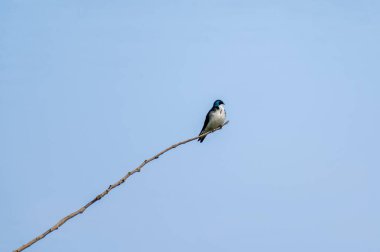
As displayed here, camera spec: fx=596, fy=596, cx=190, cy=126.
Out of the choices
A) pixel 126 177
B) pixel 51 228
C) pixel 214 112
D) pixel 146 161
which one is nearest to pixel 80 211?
pixel 51 228

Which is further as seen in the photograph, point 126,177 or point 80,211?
point 126,177

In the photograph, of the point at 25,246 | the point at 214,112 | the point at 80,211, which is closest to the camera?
the point at 25,246

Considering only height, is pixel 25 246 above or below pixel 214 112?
below

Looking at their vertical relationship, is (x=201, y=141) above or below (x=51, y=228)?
above

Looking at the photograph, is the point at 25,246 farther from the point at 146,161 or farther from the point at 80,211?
the point at 146,161

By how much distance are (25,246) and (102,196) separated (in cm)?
34

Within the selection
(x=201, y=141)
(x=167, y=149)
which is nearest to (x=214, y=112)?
(x=201, y=141)

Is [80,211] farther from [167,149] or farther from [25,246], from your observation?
[167,149]

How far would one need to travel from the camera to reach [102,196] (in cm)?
206

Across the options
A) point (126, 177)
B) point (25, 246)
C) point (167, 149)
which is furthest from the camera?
point (167, 149)

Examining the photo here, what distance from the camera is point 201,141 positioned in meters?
15.4

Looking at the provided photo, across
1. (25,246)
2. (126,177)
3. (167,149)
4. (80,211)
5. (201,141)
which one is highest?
(201,141)

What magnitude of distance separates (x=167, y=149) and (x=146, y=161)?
214 mm

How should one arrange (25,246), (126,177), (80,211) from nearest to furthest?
(25,246)
(80,211)
(126,177)
